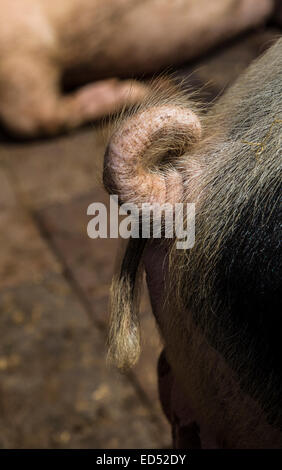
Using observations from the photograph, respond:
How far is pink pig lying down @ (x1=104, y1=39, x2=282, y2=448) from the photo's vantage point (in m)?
0.66

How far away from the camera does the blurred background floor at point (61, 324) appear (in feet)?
5.06

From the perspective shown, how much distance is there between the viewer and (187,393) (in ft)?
2.79

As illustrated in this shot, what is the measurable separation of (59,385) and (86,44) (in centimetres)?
138

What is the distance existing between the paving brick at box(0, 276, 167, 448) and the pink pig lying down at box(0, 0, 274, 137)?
0.85 metres

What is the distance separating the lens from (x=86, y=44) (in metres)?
2.56

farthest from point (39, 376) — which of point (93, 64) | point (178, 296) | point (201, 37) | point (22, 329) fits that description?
point (201, 37)

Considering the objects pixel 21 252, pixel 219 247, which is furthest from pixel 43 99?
pixel 219 247

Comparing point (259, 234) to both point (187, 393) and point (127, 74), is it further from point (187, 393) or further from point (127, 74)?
point (127, 74)

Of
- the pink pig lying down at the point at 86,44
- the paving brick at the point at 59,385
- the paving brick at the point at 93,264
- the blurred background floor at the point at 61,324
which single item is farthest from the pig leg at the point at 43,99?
the paving brick at the point at 59,385

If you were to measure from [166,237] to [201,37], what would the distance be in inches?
85.3

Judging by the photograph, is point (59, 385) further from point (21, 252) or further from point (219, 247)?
point (219, 247)

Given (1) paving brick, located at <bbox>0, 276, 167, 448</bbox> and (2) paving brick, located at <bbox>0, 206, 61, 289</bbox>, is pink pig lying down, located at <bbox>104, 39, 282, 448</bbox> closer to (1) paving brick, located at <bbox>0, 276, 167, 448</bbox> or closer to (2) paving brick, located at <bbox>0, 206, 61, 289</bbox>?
(1) paving brick, located at <bbox>0, 276, 167, 448</bbox>

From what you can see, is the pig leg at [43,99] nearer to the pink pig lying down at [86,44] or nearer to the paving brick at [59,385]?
the pink pig lying down at [86,44]

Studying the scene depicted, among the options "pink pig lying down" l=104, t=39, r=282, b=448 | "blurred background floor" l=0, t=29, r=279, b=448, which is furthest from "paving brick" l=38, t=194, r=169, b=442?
"pink pig lying down" l=104, t=39, r=282, b=448
